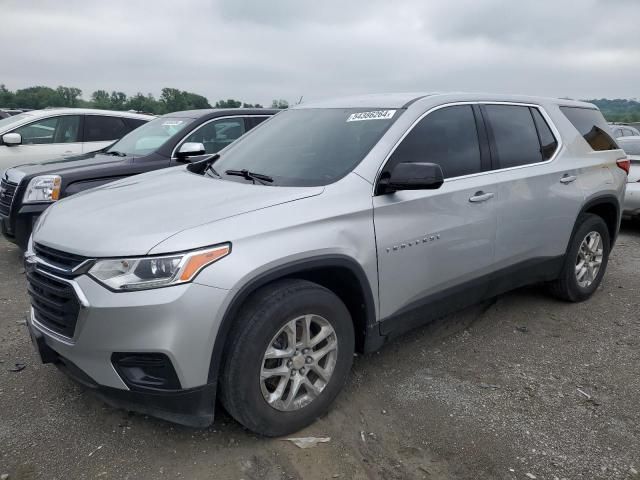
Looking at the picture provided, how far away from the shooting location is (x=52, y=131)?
7.93 meters

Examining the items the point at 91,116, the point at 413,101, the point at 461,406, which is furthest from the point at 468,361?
the point at 91,116

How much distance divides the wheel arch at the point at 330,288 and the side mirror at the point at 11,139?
20.6 ft

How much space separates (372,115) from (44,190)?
3.55 m

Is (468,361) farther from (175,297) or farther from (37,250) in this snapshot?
(37,250)

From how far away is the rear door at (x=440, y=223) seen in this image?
3.10m

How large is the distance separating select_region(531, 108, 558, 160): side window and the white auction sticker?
1.51 metres

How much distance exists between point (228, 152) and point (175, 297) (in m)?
1.88

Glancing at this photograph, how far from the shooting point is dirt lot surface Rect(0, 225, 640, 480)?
2.62m

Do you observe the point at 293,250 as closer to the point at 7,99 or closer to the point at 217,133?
the point at 217,133

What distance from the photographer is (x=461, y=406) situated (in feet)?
10.4

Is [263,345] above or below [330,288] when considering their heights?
below

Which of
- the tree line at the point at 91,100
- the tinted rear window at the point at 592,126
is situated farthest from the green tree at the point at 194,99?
the tinted rear window at the point at 592,126

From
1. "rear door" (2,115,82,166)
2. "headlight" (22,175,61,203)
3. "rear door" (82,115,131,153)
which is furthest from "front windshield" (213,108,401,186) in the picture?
"rear door" (2,115,82,166)

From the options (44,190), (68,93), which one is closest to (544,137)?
(44,190)
